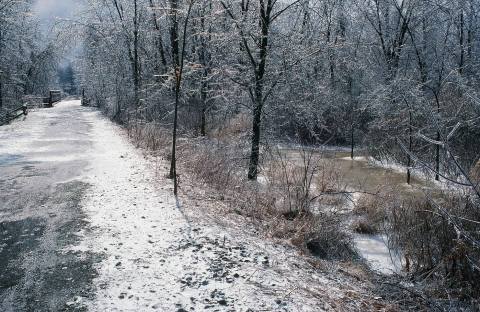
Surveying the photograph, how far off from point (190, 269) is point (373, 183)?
10.8m

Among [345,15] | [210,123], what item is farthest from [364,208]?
[345,15]

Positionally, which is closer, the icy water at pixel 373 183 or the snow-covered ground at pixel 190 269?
the snow-covered ground at pixel 190 269

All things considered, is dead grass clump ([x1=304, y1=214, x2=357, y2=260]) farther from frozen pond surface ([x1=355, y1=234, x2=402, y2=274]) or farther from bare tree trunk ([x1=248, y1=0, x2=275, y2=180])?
bare tree trunk ([x1=248, y1=0, x2=275, y2=180])

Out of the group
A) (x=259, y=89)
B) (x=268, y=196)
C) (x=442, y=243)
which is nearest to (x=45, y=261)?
(x=268, y=196)

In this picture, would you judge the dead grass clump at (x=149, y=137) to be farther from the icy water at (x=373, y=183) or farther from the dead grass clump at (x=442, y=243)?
the dead grass clump at (x=442, y=243)

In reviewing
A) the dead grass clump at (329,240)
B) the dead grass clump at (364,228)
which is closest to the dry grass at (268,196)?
the dead grass clump at (329,240)

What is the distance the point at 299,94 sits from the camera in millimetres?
11195

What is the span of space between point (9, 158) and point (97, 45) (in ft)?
87.4

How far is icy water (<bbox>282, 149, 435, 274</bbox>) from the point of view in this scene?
6875 mm

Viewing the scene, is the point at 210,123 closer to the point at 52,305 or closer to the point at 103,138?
the point at 103,138

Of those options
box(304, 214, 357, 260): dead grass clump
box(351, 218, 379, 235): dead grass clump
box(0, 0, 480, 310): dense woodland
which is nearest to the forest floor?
box(304, 214, 357, 260): dead grass clump

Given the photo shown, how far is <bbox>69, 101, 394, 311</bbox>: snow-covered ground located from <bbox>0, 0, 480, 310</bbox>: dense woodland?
1.44 meters

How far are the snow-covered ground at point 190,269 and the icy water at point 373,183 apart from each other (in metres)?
1.77

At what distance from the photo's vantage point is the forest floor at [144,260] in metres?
3.94
